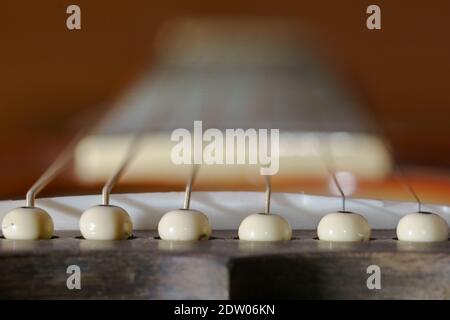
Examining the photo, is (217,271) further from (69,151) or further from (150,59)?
(150,59)

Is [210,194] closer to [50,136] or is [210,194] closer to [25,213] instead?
[25,213]

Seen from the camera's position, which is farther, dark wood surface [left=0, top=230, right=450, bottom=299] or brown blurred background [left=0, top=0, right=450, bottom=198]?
brown blurred background [left=0, top=0, right=450, bottom=198]

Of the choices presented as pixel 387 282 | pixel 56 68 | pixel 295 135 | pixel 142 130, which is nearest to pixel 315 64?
pixel 295 135

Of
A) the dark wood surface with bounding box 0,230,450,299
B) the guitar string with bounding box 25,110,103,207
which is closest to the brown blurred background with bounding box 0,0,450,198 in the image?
the guitar string with bounding box 25,110,103,207

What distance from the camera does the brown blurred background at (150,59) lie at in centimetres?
142

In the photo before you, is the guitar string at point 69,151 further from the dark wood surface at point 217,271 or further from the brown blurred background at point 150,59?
the dark wood surface at point 217,271

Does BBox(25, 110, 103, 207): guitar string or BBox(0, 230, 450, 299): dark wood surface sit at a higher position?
BBox(25, 110, 103, 207): guitar string

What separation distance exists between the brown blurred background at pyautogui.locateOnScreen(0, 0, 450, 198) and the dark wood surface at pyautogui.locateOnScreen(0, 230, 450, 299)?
53 cm

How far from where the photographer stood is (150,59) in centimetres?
151

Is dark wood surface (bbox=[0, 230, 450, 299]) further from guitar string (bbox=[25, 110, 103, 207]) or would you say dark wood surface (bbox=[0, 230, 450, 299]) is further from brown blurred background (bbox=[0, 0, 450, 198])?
brown blurred background (bbox=[0, 0, 450, 198])

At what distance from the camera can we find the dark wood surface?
0.87 m

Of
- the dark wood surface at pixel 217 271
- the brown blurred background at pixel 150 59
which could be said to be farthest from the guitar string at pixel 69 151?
the dark wood surface at pixel 217 271

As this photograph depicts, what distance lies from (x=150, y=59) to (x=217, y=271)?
77cm

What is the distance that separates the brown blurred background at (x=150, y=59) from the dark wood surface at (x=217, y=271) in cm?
53
